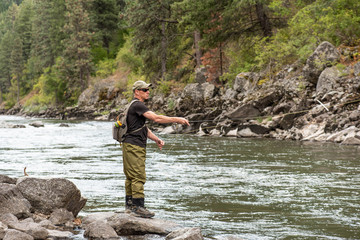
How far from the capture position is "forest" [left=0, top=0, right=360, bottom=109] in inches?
903

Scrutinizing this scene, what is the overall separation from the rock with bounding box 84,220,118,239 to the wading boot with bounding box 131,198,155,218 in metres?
0.75

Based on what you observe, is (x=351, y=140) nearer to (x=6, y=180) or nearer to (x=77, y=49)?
(x=6, y=180)

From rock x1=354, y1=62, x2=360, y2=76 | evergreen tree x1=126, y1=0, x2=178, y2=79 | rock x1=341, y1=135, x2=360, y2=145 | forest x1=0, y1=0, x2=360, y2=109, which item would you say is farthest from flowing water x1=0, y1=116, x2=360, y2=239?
evergreen tree x1=126, y1=0, x2=178, y2=79

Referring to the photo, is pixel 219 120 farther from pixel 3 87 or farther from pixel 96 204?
pixel 3 87

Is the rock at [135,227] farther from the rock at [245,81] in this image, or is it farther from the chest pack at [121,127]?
the rock at [245,81]

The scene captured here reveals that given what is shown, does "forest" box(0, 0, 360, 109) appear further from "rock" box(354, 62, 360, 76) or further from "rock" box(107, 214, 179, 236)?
"rock" box(107, 214, 179, 236)

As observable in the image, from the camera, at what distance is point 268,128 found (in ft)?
65.4

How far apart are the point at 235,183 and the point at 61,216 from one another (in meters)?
4.23

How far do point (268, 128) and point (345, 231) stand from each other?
14.0 meters

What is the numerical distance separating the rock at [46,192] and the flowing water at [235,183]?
0.85 meters

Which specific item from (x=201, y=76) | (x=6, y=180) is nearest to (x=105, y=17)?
(x=201, y=76)

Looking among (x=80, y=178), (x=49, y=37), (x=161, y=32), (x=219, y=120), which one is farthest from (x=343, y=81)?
(x=49, y=37)

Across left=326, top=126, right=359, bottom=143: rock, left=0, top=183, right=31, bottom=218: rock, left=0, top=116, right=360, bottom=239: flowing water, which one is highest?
left=326, top=126, right=359, bottom=143: rock

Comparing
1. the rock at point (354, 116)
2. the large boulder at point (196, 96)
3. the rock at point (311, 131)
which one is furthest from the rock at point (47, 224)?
the large boulder at point (196, 96)
